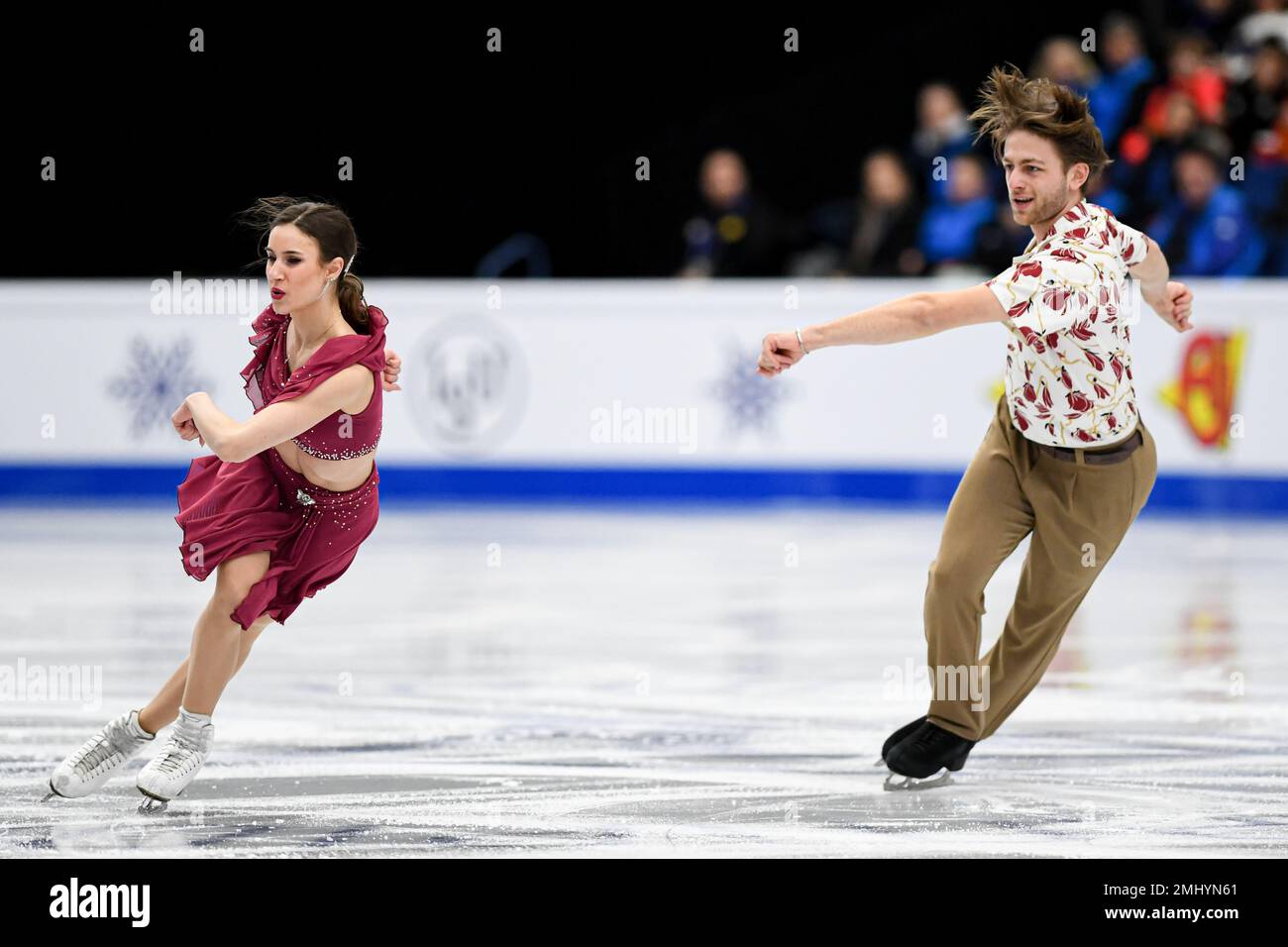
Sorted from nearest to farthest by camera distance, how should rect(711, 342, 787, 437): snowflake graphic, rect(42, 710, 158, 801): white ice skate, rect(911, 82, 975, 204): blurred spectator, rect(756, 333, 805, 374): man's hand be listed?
1. rect(756, 333, 805, 374): man's hand
2. rect(42, 710, 158, 801): white ice skate
3. rect(711, 342, 787, 437): snowflake graphic
4. rect(911, 82, 975, 204): blurred spectator

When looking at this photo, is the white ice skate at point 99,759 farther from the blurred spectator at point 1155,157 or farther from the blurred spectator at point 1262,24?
the blurred spectator at point 1262,24

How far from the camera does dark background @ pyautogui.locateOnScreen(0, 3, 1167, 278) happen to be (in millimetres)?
13859

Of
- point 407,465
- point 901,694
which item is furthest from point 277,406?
point 407,465

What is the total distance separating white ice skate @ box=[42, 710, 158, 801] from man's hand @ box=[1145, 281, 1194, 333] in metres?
2.77

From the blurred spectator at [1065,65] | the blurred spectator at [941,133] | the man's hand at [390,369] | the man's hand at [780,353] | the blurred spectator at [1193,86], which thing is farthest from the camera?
the blurred spectator at [941,133]

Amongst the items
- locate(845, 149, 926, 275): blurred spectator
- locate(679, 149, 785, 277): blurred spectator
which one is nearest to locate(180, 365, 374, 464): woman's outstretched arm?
locate(845, 149, 926, 275): blurred spectator

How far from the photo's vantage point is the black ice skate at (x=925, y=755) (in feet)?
14.8

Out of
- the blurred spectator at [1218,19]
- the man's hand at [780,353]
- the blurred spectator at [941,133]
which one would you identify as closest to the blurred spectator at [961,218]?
the blurred spectator at [941,133]

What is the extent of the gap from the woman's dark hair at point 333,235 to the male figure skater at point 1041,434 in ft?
4.08

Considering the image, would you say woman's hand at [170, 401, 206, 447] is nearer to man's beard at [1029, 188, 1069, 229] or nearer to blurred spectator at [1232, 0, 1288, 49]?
man's beard at [1029, 188, 1069, 229]

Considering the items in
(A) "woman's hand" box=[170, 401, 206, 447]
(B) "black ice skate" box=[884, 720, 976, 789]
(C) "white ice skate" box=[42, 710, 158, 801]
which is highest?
(A) "woman's hand" box=[170, 401, 206, 447]

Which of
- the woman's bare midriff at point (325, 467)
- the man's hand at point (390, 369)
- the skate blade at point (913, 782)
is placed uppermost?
the man's hand at point (390, 369)

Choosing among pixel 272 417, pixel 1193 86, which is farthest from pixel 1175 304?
pixel 1193 86

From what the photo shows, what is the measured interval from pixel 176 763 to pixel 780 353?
1.71 m
